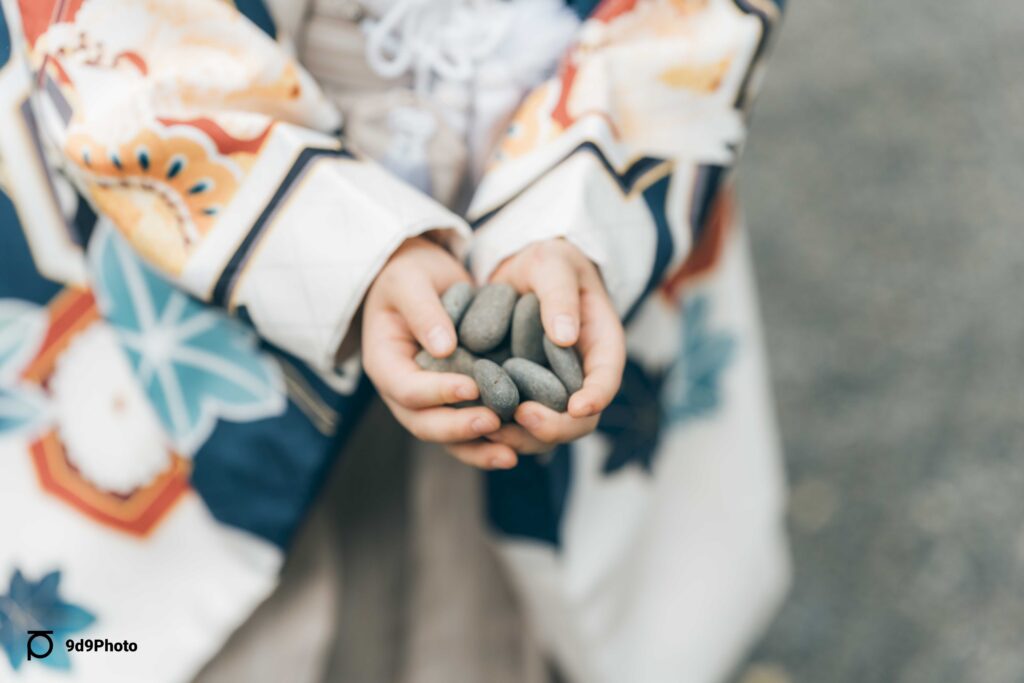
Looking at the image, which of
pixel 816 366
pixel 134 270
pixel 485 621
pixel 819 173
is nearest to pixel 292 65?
pixel 134 270

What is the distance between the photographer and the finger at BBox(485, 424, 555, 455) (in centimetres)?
43

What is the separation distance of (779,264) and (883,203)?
176 millimetres

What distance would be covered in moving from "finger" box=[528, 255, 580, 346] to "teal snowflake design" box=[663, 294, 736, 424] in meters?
0.19

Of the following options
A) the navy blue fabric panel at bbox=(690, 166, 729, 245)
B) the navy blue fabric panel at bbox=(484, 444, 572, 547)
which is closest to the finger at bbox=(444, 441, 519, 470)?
the navy blue fabric panel at bbox=(484, 444, 572, 547)

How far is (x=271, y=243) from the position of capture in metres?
0.47

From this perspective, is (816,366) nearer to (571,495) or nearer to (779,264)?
(779,264)

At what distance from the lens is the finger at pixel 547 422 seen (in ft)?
1.35

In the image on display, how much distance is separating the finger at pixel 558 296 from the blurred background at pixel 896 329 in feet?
1.88

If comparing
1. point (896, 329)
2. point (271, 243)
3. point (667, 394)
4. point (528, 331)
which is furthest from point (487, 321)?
point (896, 329)

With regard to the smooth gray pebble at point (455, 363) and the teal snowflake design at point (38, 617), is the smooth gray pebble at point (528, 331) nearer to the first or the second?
the smooth gray pebble at point (455, 363)

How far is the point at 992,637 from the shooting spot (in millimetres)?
851

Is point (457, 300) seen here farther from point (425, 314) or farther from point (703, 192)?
point (703, 192)

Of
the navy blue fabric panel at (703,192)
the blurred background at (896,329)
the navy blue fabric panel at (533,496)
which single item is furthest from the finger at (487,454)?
the blurred background at (896,329)
